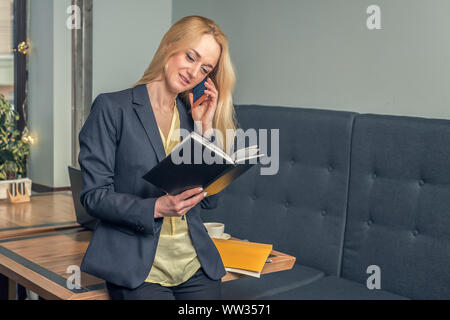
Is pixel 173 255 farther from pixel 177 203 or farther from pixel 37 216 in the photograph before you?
pixel 37 216

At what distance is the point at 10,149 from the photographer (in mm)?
3186

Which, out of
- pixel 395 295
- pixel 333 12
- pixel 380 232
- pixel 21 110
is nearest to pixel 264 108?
pixel 333 12

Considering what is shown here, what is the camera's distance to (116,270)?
1.51 metres

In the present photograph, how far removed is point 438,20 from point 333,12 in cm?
56

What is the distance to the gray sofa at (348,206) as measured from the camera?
2098 millimetres

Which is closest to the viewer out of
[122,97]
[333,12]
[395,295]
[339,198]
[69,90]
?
[122,97]

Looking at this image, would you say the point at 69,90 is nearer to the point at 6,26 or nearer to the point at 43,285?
the point at 6,26

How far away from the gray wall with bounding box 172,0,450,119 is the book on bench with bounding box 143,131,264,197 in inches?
44.6

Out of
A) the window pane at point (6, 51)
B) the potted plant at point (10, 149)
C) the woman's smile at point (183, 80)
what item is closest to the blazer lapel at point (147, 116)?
the woman's smile at point (183, 80)

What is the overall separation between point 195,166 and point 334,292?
103cm

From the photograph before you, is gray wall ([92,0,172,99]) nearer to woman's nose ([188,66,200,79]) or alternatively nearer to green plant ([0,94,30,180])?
green plant ([0,94,30,180])

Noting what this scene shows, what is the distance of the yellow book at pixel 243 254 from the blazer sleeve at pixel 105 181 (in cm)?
36

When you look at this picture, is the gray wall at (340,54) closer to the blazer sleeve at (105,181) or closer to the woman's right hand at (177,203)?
the woman's right hand at (177,203)

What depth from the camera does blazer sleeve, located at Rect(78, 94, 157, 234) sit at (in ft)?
4.92
